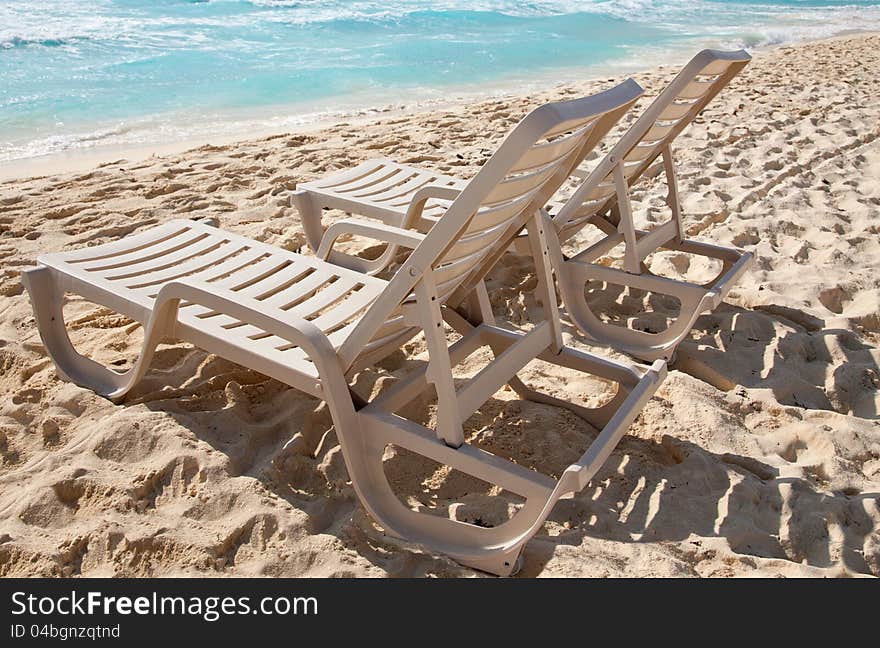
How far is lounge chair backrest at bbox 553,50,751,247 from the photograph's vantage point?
3.29 metres

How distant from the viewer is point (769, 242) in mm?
4457

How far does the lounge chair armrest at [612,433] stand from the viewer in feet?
7.10

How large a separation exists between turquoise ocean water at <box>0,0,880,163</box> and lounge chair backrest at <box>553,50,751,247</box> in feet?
18.1

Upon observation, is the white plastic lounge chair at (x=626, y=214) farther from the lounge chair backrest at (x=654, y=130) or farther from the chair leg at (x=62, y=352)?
the chair leg at (x=62, y=352)

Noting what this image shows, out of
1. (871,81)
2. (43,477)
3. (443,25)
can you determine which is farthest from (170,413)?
(443,25)

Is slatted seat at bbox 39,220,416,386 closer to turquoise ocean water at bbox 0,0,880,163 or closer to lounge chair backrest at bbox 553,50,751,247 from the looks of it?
lounge chair backrest at bbox 553,50,751,247

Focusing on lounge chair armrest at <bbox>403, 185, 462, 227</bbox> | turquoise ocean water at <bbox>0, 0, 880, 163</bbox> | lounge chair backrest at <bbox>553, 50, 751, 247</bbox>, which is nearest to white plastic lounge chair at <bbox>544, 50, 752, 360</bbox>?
lounge chair backrest at <bbox>553, 50, 751, 247</bbox>

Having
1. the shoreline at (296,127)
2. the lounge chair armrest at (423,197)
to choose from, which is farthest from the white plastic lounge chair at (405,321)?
the shoreline at (296,127)

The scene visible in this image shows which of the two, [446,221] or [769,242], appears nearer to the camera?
[446,221]

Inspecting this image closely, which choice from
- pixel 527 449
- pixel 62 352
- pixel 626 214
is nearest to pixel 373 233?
pixel 527 449

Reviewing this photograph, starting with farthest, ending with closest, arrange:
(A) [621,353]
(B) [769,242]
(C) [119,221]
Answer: (C) [119,221]
(B) [769,242]
(A) [621,353]

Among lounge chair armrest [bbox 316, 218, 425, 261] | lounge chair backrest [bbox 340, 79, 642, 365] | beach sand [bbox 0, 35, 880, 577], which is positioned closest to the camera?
lounge chair backrest [bbox 340, 79, 642, 365]
